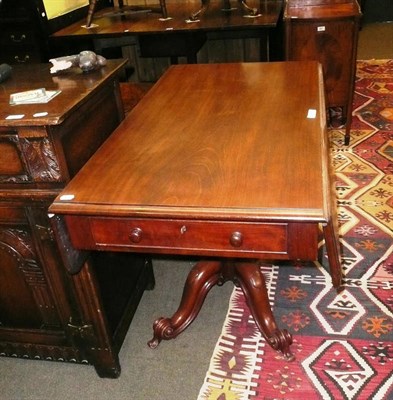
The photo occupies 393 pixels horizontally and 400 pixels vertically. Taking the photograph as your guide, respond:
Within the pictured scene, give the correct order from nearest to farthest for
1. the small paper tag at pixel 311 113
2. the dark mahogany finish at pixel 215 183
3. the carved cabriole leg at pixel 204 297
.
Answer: the dark mahogany finish at pixel 215 183
the small paper tag at pixel 311 113
the carved cabriole leg at pixel 204 297

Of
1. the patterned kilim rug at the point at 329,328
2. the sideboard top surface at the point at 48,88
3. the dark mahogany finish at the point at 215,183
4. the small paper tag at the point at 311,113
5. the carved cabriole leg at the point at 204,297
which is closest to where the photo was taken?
the dark mahogany finish at the point at 215,183

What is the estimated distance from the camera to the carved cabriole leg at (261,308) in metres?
1.72

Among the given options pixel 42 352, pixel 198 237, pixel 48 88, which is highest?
pixel 48 88

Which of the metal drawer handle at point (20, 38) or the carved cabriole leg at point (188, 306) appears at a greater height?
the metal drawer handle at point (20, 38)

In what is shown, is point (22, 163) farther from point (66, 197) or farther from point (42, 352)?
point (42, 352)

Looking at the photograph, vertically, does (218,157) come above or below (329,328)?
above

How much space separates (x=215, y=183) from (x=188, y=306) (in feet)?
2.66

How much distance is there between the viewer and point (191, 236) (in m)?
1.15

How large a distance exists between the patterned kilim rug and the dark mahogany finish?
0.13m

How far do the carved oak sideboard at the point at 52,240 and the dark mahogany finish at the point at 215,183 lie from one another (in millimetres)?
109

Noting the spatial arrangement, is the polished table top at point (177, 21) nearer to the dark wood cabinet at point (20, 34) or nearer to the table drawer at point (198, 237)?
the dark wood cabinet at point (20, 34)

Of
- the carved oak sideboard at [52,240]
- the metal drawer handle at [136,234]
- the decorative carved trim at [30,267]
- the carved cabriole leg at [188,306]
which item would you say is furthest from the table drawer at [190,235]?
the carved cabriole leg at [188,306]

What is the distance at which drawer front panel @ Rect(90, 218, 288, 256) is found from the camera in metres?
1.10

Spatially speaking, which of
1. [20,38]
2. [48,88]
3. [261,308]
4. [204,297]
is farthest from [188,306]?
[20,38]
